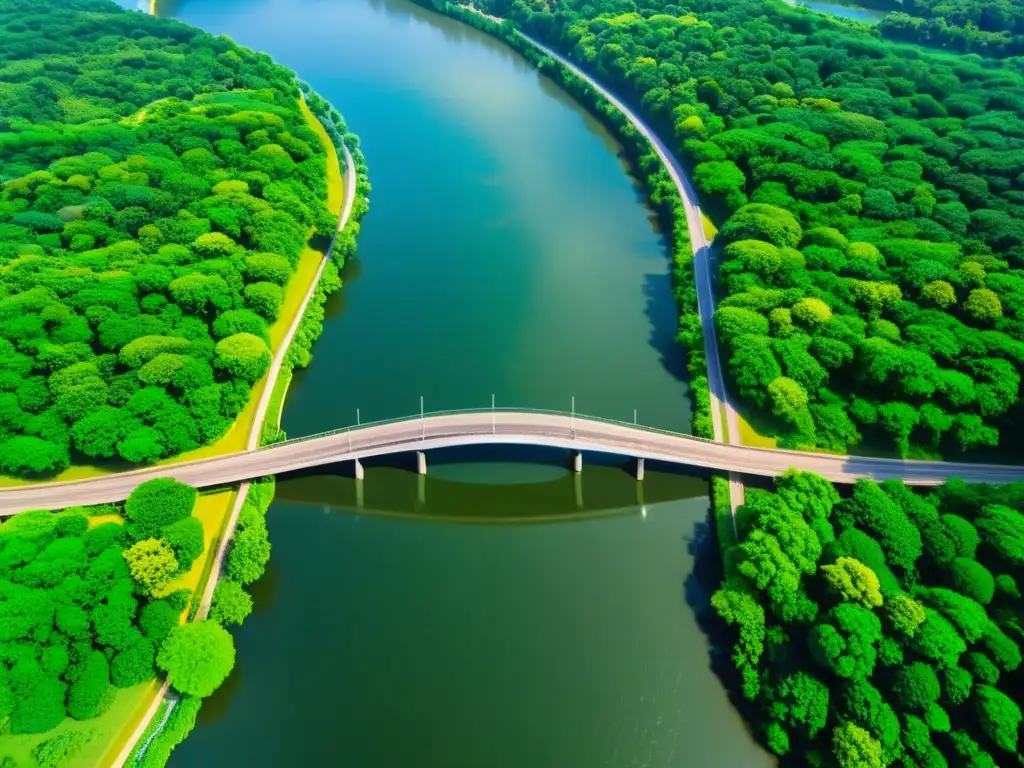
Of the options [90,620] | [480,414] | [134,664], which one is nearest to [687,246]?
[480,414]

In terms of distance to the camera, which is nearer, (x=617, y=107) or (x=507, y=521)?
(x=507, y=521)

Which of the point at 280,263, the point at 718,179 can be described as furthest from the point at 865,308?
the point at 280,263

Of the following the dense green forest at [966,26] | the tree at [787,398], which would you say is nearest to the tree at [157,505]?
the tree at [787,398]

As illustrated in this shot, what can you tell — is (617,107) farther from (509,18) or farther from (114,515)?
(114,515)

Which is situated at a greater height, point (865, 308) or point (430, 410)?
point (865, 308)

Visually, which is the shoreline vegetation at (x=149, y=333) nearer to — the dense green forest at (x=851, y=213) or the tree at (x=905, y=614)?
the tree at (x=905, y=614)

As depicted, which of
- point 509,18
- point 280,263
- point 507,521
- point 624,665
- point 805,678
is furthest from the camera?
point 509,18

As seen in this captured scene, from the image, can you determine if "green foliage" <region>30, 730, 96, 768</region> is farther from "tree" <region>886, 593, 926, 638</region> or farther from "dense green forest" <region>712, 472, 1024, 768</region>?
"tree" <region>886, 593, 926, 638</region>

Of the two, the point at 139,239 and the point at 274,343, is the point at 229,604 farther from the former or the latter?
the point at 139,239
